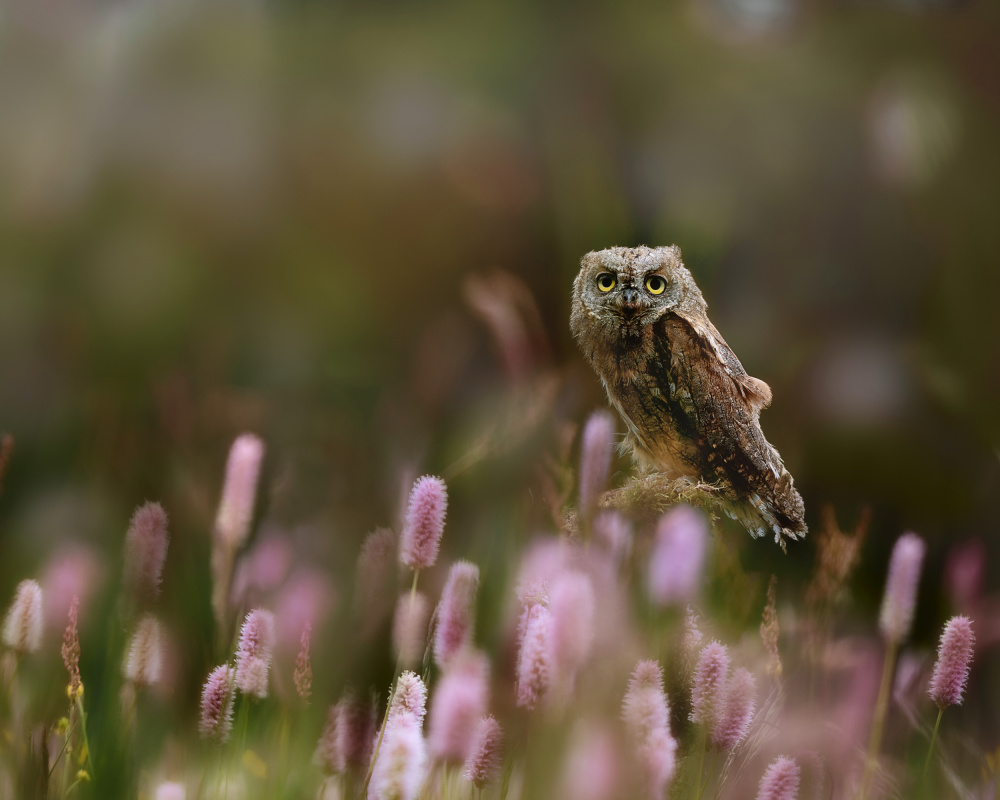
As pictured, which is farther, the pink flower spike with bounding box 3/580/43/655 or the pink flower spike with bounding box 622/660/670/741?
the pink flower spike with bounding box 3/580/43/655

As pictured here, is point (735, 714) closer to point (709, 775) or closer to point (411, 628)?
point (709, 775)

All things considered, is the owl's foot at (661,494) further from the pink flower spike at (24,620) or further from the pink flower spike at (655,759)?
the pink flower spike at (24,620)

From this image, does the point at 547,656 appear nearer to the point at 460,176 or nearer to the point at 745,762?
the point at 745,762

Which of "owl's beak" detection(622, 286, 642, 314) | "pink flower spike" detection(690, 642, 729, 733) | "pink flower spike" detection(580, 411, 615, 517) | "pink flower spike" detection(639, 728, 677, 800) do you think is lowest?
"pink flower spike" detection(639, 728, 677, 800)

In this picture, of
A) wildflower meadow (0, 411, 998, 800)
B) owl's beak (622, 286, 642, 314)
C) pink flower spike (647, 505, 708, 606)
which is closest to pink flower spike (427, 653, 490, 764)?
wildflower meadow (0, 411, 998, 800)

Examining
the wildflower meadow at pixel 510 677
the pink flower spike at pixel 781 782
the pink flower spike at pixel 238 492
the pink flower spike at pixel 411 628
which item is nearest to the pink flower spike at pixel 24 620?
the wildflower meadow at pixel 510 677

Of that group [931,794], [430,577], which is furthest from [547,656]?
[931,794]

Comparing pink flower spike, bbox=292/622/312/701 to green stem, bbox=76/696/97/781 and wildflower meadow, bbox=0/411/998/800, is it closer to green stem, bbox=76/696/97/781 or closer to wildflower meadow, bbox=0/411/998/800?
wildflower meadow, bbox=0/411/998/800
